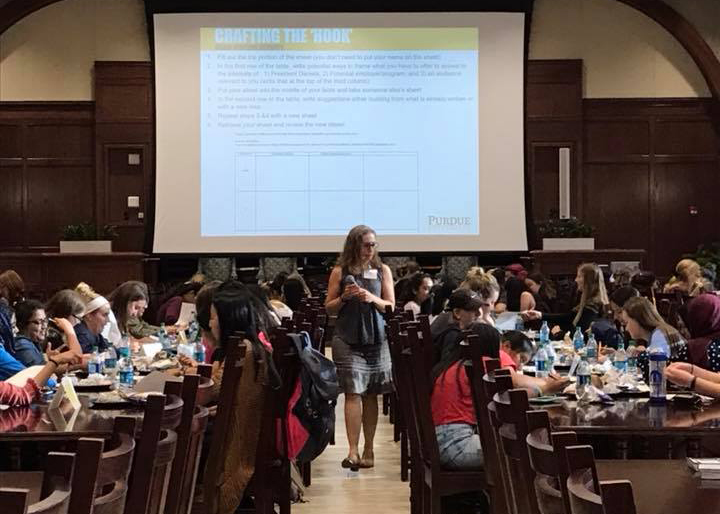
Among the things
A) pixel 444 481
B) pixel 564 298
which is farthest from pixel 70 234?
pixel 444 481

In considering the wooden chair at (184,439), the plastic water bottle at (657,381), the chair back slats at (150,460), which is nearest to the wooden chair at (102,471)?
the chair back slats at (150,460)

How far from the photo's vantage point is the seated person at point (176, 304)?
10.1 m

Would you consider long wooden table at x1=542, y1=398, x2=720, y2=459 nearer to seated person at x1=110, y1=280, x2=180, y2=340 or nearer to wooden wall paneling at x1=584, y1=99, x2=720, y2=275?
seated person at x1=110, y1=280, x2=180, y2=340

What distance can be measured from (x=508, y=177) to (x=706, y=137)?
328cm

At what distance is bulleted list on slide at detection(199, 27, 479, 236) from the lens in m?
15.3

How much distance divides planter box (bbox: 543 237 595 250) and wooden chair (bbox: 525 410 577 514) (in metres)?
11.9

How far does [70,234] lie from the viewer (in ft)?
48.4

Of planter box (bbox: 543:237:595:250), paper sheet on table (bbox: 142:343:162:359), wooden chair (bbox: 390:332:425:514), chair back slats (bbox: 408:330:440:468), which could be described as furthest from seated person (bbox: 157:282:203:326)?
planter box (bbox: 543:237:595:250)

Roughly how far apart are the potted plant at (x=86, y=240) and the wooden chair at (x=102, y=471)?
12.2m

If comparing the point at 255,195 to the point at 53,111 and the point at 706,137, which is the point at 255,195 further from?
the point at 706,137

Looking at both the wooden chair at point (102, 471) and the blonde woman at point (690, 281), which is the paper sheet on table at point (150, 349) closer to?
the wooden chair at point (102, 471)

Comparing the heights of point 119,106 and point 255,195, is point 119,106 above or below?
above

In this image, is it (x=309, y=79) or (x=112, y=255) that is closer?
(x=112, y=255)

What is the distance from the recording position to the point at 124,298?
27.3ft
